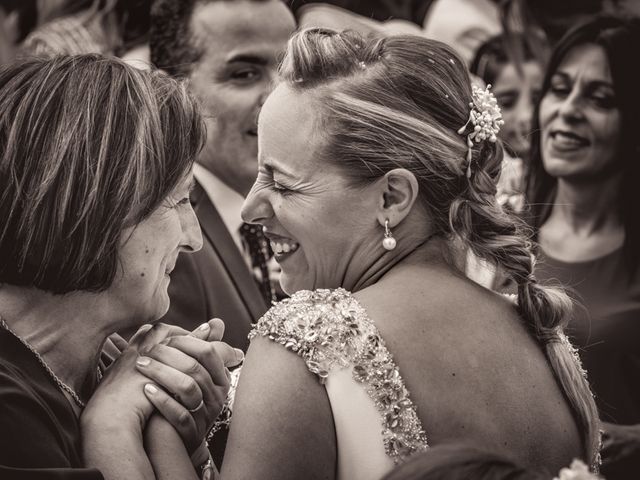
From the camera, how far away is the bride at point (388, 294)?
2.20 meters

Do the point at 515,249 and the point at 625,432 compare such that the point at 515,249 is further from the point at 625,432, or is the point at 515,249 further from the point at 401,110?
the point at 625,432

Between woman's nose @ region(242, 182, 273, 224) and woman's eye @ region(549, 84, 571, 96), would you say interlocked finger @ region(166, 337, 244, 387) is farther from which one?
woman's eye @ region(549, 84, 571, 96)

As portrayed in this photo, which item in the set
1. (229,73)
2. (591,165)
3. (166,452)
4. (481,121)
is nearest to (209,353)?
(166,452)

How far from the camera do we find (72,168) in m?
2.34

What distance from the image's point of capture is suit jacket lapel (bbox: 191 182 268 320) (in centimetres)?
371

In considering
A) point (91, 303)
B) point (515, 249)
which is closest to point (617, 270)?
point (515, 249)

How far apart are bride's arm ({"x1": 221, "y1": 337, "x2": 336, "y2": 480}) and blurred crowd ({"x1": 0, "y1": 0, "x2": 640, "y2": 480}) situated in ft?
1.86

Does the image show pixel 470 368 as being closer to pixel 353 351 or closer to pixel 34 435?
pixel 353 351

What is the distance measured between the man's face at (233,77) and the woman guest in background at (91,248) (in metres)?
1.64

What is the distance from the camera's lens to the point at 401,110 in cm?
250

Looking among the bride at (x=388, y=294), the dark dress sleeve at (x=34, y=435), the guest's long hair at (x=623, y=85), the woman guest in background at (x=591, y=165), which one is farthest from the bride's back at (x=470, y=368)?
the guest's long hair at (x=623, y=85)

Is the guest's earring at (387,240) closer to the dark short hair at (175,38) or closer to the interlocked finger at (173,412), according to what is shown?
the interlocked finger at (173,412)

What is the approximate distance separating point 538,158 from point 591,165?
33 centimetres

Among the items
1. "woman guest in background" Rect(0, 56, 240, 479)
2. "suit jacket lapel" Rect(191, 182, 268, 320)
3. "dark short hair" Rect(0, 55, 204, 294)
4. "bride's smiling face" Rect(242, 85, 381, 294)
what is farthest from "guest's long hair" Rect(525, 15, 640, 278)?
"dark short hair" Rect(0, 55, 204, 294)
